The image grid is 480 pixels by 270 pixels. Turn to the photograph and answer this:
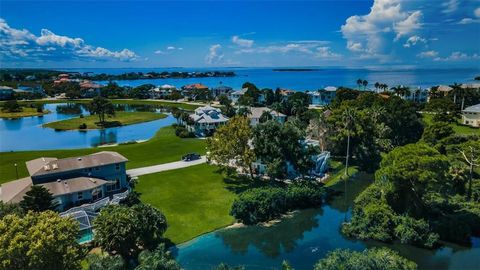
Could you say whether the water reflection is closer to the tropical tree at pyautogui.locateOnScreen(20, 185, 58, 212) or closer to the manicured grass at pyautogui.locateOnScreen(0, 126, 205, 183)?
the tropical tree at pyautogui.locateOnScreen(20, 185, 58, 212)

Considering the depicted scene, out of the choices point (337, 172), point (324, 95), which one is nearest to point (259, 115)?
point (337, 172)

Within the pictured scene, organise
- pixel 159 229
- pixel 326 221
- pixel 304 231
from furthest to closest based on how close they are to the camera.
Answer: pixel 326 221 → pixel 304 231 → pixel 159 229

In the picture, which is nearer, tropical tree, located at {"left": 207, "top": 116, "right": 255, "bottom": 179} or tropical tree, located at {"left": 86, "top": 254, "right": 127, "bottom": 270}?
tropical tree, located at {"left": 86, "top": 254, "right": 127, "bottom": 270}

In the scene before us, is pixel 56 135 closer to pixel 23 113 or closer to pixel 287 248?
pixel 23 113

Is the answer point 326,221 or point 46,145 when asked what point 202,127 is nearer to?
point 46,145

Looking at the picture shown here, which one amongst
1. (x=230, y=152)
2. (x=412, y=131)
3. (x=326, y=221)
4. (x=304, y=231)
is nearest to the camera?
(x=304, y=231)

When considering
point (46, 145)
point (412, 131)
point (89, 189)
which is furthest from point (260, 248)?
point (46, 145)

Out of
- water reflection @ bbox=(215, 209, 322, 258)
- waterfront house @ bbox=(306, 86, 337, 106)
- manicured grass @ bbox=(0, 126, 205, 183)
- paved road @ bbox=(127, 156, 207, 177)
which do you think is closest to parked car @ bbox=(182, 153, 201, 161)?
paved road @ bbox=(127, 156, 207, 177)
